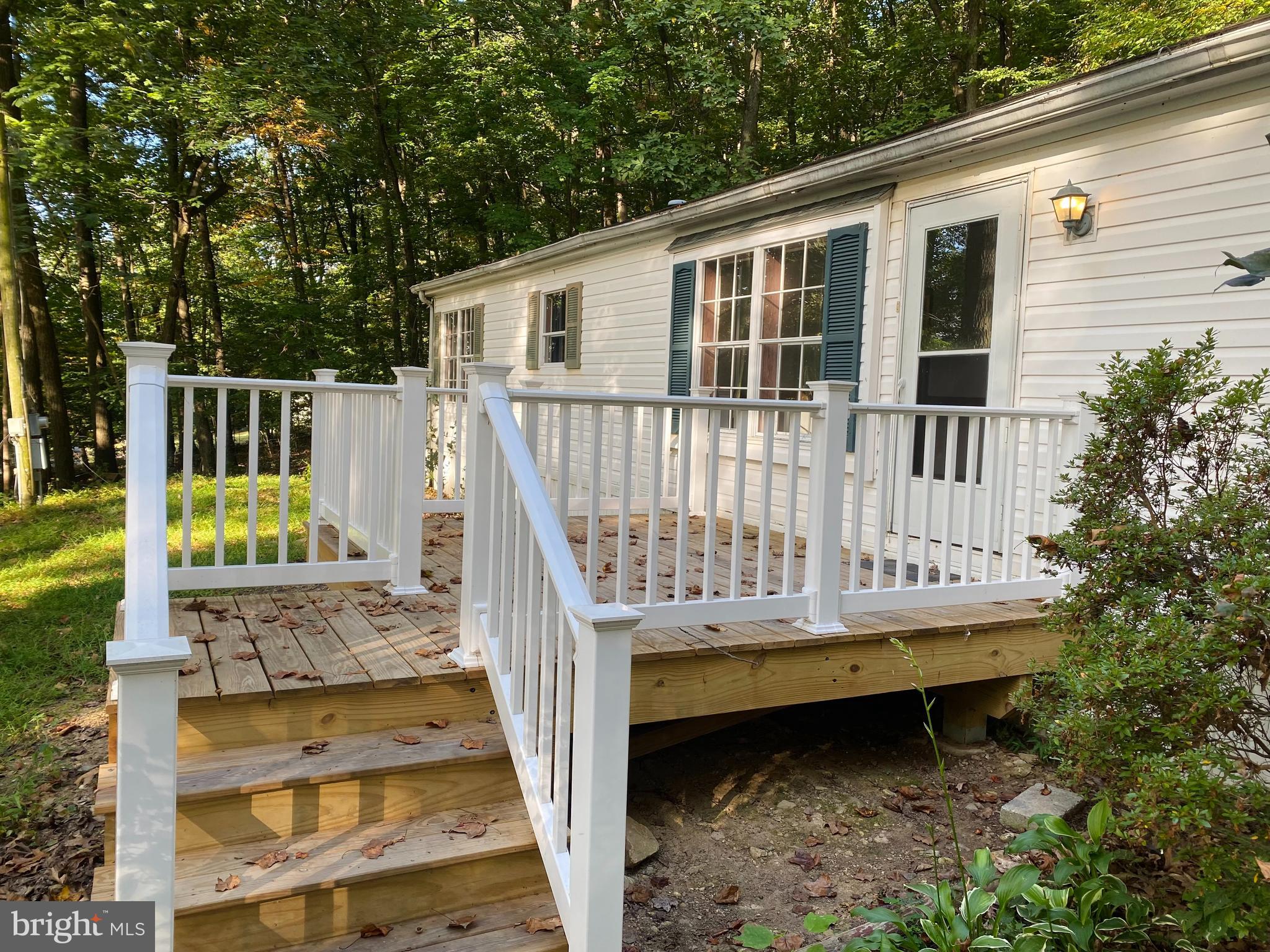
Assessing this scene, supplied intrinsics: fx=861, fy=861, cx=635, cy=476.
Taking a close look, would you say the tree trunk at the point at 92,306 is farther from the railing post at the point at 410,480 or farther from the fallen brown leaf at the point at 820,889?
the fallen brown leaf at the point at 820,889

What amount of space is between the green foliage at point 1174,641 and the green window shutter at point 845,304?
9.33 feet

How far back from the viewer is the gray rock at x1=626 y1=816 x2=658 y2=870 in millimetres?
3092

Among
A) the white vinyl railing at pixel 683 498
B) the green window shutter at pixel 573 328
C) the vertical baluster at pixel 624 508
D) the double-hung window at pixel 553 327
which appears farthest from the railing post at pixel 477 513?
the double-hung window at pixel 553 327

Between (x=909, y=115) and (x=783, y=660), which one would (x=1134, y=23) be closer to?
(x=909, y=115)

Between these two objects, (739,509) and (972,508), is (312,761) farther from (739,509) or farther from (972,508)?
(972,508)

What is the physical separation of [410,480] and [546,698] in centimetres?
198

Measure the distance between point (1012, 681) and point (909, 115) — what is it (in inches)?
505

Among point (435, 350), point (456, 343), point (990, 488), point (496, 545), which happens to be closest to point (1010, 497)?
point (990, 488)

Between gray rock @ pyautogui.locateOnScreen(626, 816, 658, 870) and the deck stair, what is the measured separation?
1.82 feet

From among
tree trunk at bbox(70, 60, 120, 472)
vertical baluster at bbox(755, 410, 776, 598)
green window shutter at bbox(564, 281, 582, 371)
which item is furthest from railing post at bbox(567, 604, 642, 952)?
tree trunk at bbox(70, 60, 120, 472)

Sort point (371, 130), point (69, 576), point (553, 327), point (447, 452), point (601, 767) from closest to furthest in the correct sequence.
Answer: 1. point (601, 767)
2. point (69, 576)
3. point (553, 327)
4. point (447, 452)
5. point (371, 130)

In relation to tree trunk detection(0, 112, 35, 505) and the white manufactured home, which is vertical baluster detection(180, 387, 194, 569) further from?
tree trunk detection(0, 112, 35, 505)

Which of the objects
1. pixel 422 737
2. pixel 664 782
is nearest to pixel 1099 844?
pixel 664 782

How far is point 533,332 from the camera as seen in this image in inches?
421
